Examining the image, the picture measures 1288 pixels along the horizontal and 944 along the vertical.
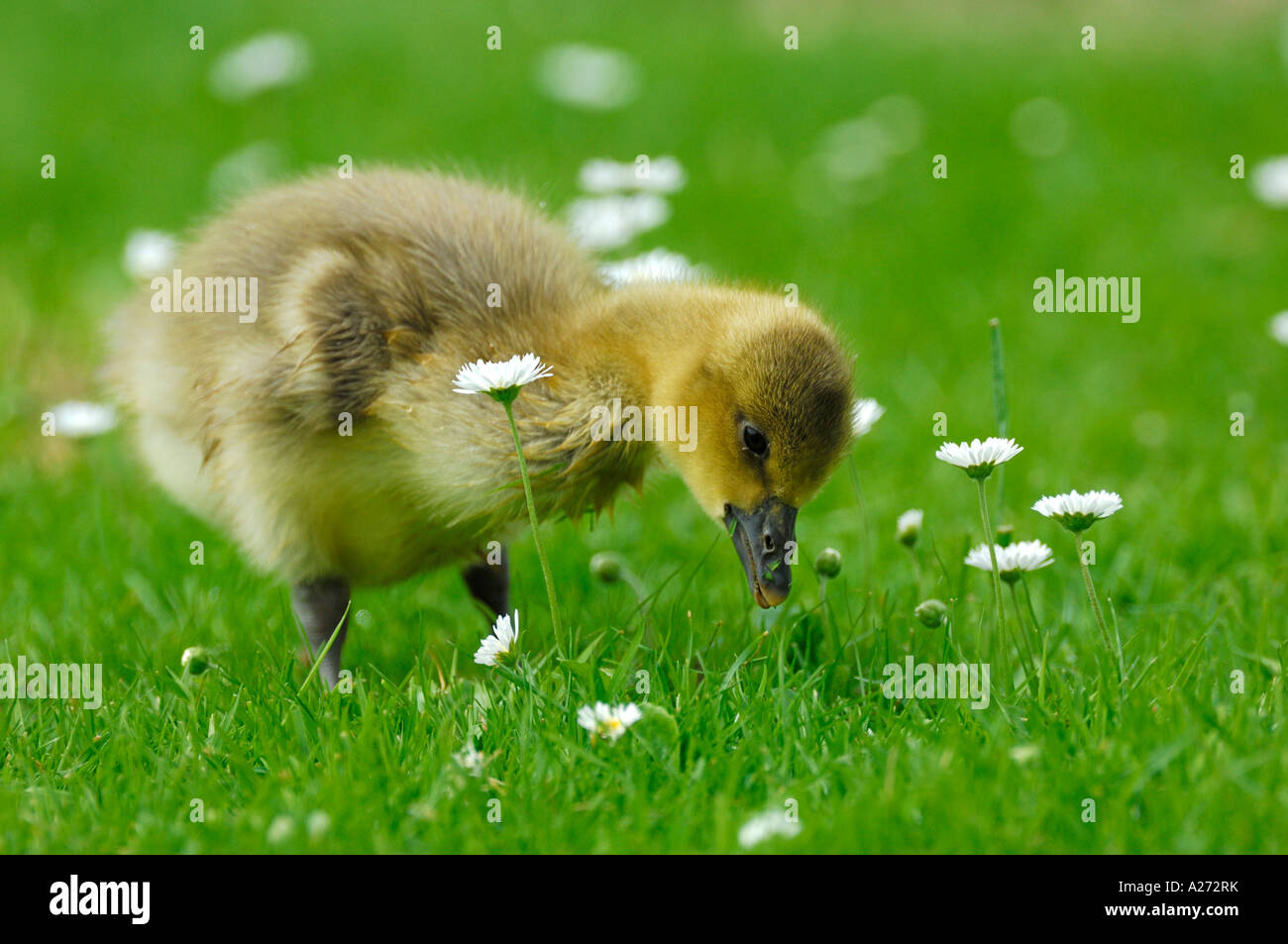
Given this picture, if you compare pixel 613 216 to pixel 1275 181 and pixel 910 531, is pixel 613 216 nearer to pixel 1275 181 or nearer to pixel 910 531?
pixel 910 531

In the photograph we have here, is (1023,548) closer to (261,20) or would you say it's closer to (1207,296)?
(1207,296)

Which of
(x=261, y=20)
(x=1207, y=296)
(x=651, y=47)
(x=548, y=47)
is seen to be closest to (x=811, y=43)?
(x=651, y=47)

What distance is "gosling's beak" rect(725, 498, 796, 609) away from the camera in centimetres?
338

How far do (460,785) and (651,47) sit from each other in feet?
26.2

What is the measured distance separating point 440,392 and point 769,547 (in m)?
0.89

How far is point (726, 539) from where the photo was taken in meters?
4.68

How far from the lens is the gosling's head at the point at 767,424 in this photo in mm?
3363

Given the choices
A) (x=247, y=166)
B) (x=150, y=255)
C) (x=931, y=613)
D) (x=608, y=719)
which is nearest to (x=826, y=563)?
(x=931, y=613)

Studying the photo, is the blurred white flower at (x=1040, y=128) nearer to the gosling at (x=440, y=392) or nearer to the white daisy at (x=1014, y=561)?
the gosling at (x=440, y=392)

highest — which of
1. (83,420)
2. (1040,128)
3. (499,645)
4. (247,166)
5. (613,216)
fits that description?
(1040,128)

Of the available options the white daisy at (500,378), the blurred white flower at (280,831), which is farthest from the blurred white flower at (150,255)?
the blurred white flower at (280,831)

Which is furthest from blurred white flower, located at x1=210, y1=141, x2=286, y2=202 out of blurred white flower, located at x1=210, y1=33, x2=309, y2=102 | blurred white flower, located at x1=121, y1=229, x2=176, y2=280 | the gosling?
the gosling

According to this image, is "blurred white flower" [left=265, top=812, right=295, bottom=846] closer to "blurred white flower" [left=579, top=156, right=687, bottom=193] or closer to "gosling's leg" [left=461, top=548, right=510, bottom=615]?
"gosling's leg" [left=461, top=548, right=510, bottom=615]

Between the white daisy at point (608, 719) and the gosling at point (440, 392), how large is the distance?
19.2 inches
